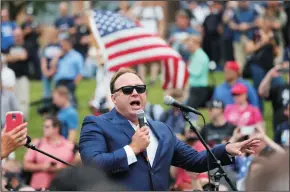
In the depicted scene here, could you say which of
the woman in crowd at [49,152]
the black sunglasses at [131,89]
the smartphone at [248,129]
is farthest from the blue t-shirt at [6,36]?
the black sunglasses at [131,89]

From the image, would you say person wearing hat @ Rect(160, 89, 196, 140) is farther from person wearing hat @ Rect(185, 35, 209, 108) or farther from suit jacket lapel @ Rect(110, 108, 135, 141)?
suit jacket lapel @ Rect(110, 108, 135, 141)

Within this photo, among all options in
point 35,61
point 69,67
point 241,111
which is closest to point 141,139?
point 241,111

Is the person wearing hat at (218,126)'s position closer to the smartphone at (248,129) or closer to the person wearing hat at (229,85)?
the smartphone at (248,129)

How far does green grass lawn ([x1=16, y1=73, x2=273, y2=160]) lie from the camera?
1535 centimetres

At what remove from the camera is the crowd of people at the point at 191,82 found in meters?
10.1

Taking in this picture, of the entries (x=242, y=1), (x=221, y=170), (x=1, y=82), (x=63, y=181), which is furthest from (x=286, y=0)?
(x=63, y=181)

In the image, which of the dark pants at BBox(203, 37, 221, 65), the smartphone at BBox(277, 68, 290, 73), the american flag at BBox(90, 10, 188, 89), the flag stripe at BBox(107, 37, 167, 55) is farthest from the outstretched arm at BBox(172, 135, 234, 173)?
the dark pants at BBox(203, 37, 221, 65)

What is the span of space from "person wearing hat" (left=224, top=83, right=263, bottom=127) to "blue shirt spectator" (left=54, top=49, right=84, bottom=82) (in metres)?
4.69

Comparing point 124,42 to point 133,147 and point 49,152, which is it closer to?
point 49,152

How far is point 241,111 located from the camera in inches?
472

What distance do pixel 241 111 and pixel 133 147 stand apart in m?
6.56

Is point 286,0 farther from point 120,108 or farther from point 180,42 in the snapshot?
point 120,108

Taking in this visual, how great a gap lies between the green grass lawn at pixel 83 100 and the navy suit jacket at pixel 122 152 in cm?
805

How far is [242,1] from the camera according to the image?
60.6 feet
